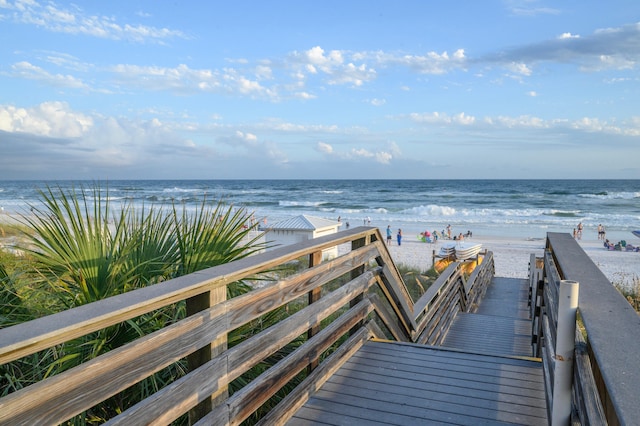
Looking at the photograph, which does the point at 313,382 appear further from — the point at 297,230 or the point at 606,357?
the point at 297,230

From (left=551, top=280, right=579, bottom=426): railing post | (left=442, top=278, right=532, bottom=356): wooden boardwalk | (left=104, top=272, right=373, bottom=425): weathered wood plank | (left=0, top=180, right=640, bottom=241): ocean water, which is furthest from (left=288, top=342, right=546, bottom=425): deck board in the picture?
(left=0, top=180, right=640, bottom=241): ocean water

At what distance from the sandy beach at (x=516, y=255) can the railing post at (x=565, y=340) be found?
1726 cm

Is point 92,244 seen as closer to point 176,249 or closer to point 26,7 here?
point 176,249

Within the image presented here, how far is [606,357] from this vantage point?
50.8 inches

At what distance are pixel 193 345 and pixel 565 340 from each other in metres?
1.47

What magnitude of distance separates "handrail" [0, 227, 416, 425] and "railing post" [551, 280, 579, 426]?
1.31m

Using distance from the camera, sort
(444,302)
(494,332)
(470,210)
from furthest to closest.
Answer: (470,210) < (494,332) < (444,302)

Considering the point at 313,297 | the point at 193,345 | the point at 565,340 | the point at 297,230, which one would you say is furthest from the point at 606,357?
the point at 297,230

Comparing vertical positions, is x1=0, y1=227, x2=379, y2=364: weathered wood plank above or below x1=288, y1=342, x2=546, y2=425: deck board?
above

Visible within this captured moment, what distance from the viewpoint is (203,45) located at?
14.3 meters

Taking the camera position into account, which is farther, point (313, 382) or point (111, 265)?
point (313, 382)

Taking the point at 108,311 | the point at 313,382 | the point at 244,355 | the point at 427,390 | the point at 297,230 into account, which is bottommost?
the point at 297,230

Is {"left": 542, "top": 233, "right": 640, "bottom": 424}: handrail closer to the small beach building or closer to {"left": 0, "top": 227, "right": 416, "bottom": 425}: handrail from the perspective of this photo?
{"left": 0, "top": 227, "right": 416, "bottom": 425}: handrail

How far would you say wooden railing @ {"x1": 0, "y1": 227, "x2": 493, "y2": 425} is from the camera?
4.19ft
